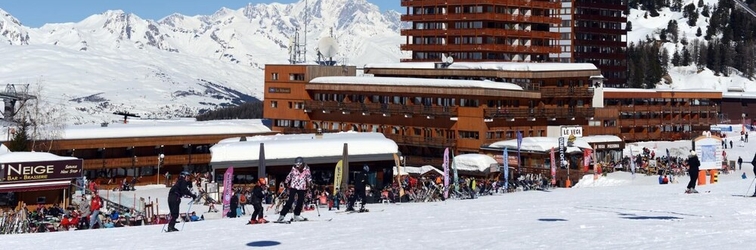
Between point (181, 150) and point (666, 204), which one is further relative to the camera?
point (181, 150)

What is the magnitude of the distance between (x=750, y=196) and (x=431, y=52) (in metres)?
68.7

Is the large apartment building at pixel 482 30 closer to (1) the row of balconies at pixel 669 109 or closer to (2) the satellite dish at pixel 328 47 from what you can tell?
(2) the satellite dish at pixel 328 47

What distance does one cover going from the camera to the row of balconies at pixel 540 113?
69.1 m

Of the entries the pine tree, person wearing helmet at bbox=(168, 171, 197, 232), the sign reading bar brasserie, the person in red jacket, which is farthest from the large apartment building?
person wearing helmet at bbox=(168, 171, 197, 232)

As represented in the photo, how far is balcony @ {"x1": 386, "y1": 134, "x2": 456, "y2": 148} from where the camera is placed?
231 feet

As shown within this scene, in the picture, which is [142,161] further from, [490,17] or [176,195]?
[176,195]

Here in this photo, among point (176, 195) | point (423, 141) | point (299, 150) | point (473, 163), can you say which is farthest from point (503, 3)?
point (176, 195)

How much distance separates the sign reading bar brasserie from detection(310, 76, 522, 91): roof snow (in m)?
29.1

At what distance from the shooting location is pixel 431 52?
98.2 metres

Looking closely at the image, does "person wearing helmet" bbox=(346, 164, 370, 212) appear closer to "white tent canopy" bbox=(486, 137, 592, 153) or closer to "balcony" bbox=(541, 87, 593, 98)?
"white tent canopy" bbox=(486, 137, 592, 153)

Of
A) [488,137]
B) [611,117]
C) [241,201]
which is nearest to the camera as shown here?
[241,201]

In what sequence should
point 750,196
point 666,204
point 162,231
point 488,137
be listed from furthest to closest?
point 488,137
point 750,196
point 666,204
point 162,231

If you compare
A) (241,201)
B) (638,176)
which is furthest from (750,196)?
(638,176)

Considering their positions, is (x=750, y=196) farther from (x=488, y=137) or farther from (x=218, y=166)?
(x=488, y=137)
